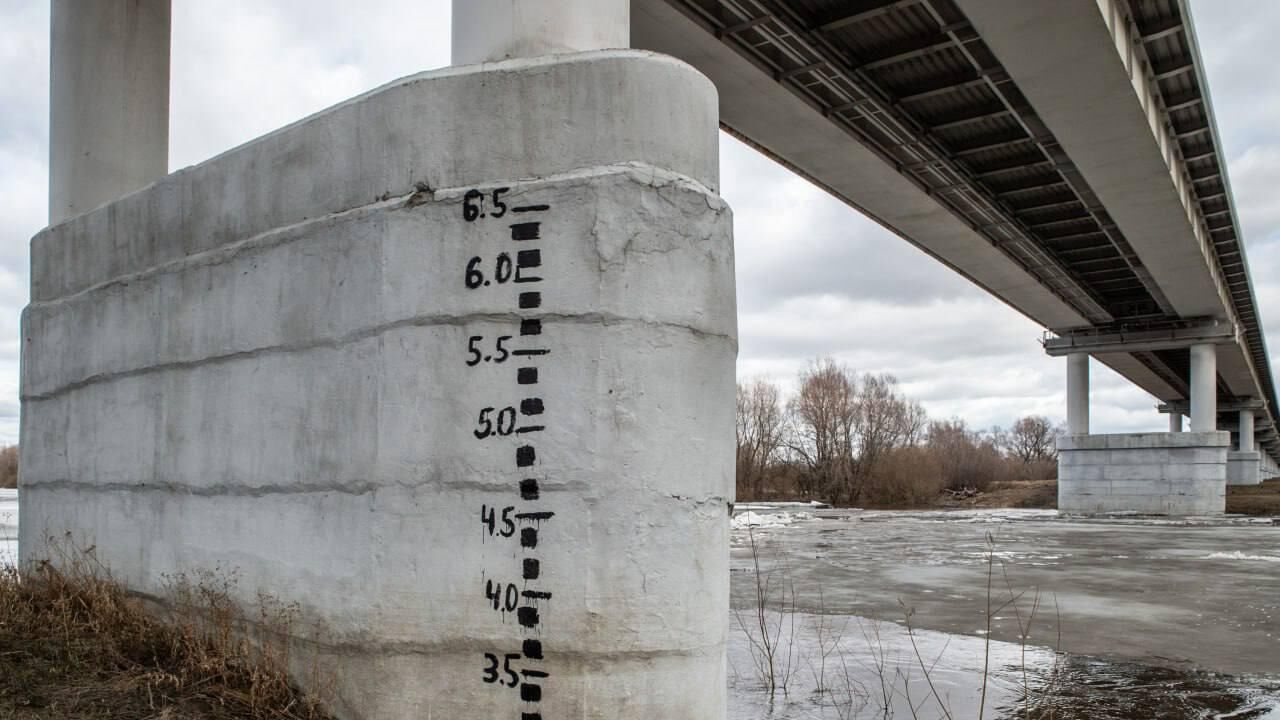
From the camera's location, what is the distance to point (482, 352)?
4016mm

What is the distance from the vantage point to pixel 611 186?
400cm

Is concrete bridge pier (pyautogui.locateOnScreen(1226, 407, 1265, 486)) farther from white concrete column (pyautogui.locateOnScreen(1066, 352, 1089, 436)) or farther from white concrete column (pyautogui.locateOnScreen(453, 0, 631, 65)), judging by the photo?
white concrete column (pyautogui.locateOnScreen(453, 0, 631, 65))

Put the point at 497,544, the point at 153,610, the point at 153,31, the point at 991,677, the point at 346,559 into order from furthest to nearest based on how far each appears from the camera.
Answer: the point at 153,31 → the point at 991,677 → the point at 153,610 → the point at 346,559 → the point at 497,544

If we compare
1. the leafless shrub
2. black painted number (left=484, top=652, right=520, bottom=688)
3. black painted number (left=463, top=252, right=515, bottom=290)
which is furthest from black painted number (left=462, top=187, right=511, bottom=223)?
the leafless shrub

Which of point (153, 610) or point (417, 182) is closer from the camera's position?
point (417, 182)

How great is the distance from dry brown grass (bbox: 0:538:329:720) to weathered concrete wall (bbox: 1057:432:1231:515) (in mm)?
40350

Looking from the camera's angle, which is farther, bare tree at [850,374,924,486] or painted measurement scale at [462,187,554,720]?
bare tree at [850,374,924,486]

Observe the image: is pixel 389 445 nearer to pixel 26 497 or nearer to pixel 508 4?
pixel 508 4

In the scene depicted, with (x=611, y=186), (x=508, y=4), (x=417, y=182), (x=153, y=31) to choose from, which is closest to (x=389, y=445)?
(x=417, y=182)

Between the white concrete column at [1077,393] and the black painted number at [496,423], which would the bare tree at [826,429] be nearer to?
the white concrete column at [1077,393]

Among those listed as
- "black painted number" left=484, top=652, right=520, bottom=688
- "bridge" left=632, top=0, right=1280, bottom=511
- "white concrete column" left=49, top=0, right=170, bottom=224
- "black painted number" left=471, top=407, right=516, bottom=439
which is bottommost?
"black painted number" left=484, top=652, right=520, bottom=688

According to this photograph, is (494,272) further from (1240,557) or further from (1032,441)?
(1032,441)

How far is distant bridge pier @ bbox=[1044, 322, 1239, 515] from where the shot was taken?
38.7 meters

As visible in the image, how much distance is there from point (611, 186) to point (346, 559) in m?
1.99
